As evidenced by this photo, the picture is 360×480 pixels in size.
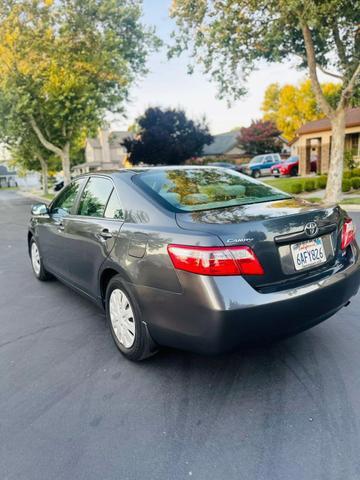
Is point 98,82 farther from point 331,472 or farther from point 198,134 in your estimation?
point 331,472

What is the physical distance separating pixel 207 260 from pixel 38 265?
157 inches

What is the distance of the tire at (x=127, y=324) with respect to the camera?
3002 mm

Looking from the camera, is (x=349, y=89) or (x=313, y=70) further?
(x=313, y=70)

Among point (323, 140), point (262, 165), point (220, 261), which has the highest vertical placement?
point (323, 140)

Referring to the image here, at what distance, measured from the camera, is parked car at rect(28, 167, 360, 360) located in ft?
8.17

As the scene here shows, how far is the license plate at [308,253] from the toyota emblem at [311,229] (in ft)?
0.19

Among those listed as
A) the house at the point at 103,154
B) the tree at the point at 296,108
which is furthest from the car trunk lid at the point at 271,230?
the house at the point at 103,154

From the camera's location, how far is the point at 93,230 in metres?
3.65

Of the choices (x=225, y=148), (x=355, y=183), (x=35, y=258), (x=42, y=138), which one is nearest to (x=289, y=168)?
(x=355, y=183)

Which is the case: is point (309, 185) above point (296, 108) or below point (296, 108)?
below

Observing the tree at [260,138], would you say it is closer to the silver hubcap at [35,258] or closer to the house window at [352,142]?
the house window at [352,142]

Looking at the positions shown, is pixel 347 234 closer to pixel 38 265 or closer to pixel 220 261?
pixel 220 261

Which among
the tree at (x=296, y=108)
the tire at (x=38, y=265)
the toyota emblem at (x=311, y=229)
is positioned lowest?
the tire at (x=38, y=265)

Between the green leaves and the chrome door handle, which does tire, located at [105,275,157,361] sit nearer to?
the chrome door handle
